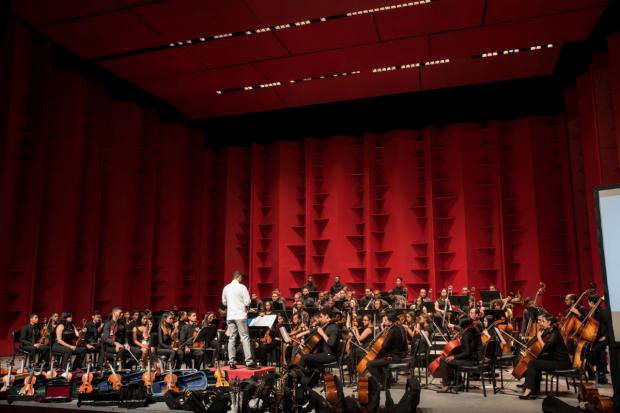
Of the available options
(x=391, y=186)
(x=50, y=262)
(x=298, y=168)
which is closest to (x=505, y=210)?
(x=391, y=186)

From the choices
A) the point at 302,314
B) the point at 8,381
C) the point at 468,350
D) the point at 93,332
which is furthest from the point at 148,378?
the point at 468,350

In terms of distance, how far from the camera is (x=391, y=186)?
1447 cm

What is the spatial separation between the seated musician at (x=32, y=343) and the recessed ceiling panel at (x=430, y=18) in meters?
8.60

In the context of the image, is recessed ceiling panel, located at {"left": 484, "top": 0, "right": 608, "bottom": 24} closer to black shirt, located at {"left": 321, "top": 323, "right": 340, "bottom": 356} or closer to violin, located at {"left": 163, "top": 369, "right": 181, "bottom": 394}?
black shirt, located at {"left": 321, "top": 323, "right": 340, "bottom": 356}

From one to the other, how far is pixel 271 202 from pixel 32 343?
7842mm

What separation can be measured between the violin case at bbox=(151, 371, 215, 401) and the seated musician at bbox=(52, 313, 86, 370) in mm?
3130

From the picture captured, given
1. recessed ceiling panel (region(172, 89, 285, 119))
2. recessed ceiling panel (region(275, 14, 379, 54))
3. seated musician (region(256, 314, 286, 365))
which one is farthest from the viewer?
recessed ceiling panel (region(172, 89, 285, 119))

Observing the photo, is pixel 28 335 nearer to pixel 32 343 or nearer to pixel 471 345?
pixel 32 343

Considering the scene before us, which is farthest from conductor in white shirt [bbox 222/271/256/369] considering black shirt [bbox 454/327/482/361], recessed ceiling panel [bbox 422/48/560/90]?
recessed ceiling panel [bbox 422/48/560/90]

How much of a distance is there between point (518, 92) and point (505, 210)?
10.5 feet

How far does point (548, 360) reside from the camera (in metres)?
6.49

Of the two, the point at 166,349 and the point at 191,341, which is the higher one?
the point at 191,341

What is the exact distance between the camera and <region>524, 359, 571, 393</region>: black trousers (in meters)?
6.37

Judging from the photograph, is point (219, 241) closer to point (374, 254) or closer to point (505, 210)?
point (374, 254)
